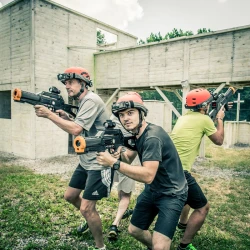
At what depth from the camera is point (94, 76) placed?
1328 centimetres

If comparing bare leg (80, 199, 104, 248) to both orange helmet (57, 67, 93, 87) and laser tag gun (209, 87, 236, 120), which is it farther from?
laser tag gun (209, 87, 236, 120)

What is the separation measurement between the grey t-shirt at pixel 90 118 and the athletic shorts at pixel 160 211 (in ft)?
2.58

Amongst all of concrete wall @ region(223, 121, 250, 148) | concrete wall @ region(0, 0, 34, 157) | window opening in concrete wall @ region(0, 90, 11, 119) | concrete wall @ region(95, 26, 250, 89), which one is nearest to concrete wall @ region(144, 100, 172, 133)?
concrete wall @ region(223, 121, 250, 148)

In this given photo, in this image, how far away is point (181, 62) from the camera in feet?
33.9

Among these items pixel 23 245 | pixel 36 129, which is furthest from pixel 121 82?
pixel 23 245

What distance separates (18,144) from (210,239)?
9.96 m

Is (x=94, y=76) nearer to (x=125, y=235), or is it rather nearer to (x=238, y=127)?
(x=125, y=235)

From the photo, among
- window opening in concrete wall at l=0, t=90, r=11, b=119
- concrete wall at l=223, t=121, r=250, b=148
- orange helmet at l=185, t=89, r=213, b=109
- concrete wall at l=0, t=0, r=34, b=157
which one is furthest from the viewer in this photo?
concrete wall at l=223, t=121, r=250, b=148

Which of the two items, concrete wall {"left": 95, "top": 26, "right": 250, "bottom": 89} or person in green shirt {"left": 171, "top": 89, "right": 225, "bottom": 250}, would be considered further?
concrete wall {"left": 95, "top": 26, "right": 250, "bottom": 89}

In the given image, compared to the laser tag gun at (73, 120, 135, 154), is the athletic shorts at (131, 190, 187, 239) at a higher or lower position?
lower

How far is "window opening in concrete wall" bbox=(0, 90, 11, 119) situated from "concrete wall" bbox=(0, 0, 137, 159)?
604 mm

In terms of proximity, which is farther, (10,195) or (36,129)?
(36,129)

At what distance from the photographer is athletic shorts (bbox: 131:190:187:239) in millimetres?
2412

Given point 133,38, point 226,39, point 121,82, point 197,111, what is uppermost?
point 133,38
